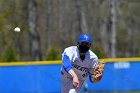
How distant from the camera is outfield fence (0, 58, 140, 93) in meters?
14.3

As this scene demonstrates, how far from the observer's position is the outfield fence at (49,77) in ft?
46.9

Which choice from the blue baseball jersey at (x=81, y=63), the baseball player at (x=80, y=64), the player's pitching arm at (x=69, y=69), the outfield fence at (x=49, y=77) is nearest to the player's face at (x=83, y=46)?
the baseball player at (x=80, y=64)

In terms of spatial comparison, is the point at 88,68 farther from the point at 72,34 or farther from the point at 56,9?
the point at 72,34

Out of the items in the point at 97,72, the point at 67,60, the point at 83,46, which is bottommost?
the point at 97,72

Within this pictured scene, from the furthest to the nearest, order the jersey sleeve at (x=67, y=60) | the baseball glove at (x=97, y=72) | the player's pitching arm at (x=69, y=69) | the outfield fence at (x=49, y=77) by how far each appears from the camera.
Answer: the outfield fence at (x=49, y=77) < the baseball glove at (x=97, y=72) < the jersey sleeve at (x=67, y=60) < the player's pitching arm at (x=69, y=69)

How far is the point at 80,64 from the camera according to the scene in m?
6.41

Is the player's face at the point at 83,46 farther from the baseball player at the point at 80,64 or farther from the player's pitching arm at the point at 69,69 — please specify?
the player's pitching arm at the point at 69,69

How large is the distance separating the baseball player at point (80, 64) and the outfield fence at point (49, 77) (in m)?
7.65

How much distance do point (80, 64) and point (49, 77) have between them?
841cm

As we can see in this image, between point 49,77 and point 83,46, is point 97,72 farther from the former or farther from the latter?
point 49,77

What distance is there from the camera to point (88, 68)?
255 inches

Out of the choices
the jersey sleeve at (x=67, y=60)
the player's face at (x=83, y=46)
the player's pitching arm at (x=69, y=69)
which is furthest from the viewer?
the player's face at (x=83, y=46)

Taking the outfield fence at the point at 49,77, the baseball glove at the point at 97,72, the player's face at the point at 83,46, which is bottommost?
the outfield fence at the point at 49,77

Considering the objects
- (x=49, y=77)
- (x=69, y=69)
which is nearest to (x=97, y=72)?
(x=69, y=69)
